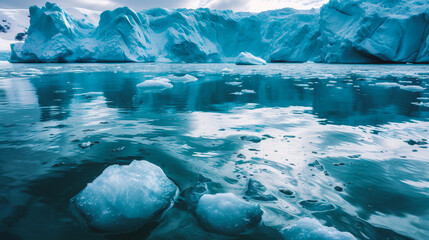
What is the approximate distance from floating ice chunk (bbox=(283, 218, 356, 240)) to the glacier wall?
90.3 feet

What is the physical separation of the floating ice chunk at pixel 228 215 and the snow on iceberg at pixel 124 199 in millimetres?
257

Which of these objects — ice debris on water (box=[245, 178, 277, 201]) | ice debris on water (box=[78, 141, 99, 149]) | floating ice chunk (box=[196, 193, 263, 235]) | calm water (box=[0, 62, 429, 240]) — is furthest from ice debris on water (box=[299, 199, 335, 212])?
ice debris on water (box=[78, 141, 99, 149])

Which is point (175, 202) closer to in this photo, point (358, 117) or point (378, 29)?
point (358, 117)

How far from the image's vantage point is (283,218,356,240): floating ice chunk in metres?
1.08

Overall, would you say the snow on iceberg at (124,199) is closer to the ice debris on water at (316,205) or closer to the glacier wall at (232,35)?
the ice debris on water at (316,205)

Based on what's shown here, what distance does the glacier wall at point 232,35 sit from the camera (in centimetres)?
2328

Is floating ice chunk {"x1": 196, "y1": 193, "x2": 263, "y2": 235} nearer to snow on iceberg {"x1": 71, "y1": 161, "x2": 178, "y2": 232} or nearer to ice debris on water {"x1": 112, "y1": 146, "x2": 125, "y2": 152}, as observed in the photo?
snow on iceberg {"x1": 71, "y1": 161, "x2": 178, "y2": 232}

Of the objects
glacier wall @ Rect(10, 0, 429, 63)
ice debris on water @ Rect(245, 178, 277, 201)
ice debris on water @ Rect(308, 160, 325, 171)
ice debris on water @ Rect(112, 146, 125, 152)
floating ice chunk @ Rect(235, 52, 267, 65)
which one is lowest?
ice debris on water @ Rect(245, 178, 277, 201)

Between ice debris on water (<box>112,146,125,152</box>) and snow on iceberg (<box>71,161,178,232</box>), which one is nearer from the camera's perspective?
snow on iceberg (<box>71,161,178,232</box>)

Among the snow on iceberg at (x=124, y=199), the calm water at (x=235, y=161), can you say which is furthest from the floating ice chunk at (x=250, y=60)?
the snow on iceberg at (x=124, y=199)

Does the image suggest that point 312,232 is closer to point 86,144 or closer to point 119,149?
point 119,149

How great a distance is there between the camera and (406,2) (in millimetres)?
23906

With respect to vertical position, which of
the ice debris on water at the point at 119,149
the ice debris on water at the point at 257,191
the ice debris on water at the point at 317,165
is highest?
the ice debris on water at the point at 317,165

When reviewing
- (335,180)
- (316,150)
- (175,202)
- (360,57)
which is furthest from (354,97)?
(360,57)
